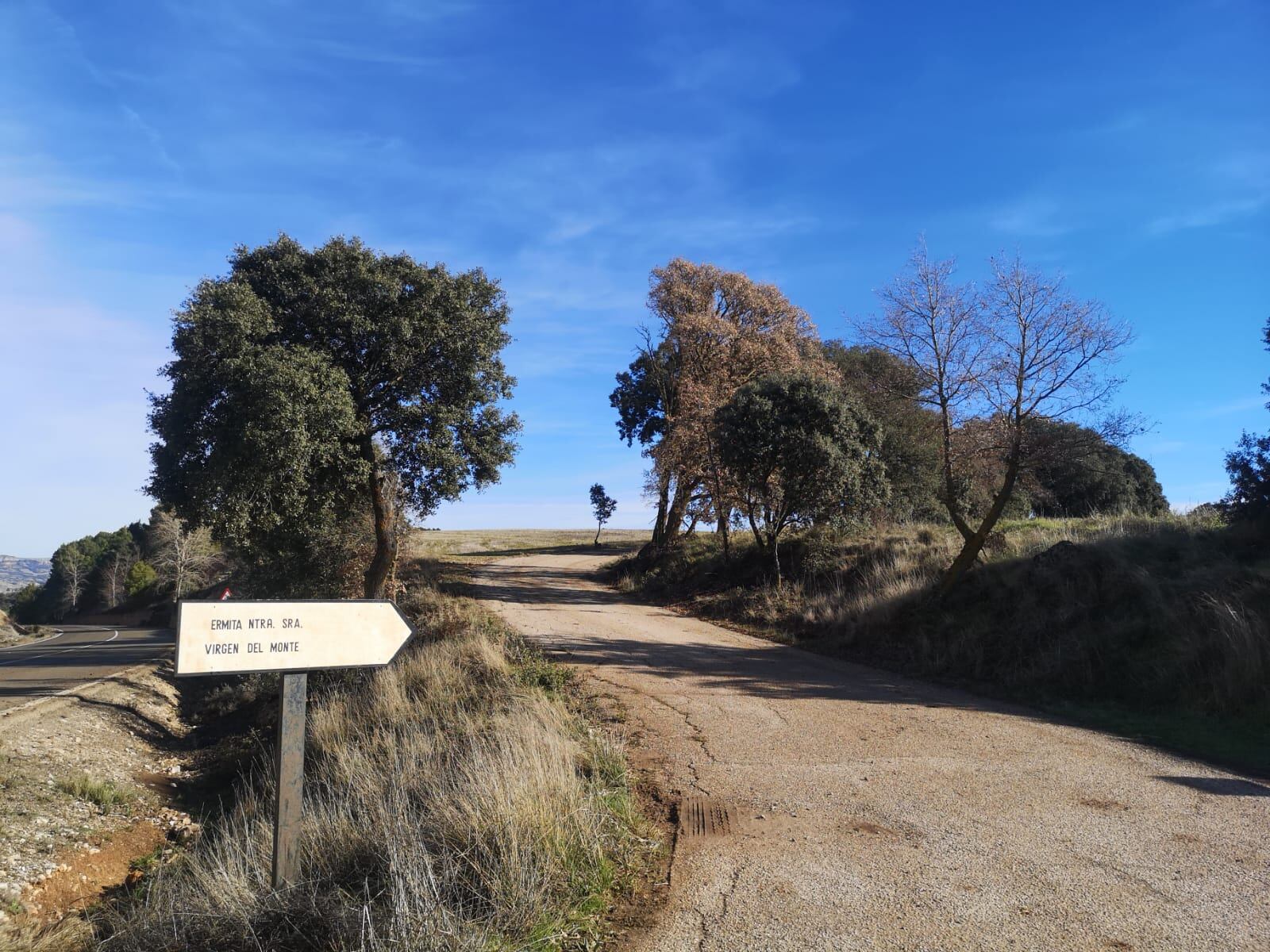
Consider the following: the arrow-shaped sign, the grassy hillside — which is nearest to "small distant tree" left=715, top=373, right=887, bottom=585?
the grassy hillside

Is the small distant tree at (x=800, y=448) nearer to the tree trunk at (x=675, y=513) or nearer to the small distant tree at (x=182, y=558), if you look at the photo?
the tree trunk at (x=675, y=513)

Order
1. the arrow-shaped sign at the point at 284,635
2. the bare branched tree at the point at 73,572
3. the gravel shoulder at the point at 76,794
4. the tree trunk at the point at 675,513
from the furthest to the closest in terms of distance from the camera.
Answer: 1. the bare branched tree at the point at 73,572
2. the tree trunk at the point at 675,513
3. the gravel shoulder at the point at 76,794
4. the arrow-shaped sign at the point at 284,635

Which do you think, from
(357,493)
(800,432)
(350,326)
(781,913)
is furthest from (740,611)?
(781,913)

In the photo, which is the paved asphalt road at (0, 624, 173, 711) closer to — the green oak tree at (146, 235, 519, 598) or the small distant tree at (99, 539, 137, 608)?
the green oak tree at (146, 235, 519, 598)

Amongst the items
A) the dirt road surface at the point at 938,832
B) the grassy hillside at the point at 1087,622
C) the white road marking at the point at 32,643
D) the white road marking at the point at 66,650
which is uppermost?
the grassy hillside at the point at 1087,622

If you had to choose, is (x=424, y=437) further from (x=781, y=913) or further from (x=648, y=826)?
(x=781, y=913)

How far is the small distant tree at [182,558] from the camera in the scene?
4894 cm

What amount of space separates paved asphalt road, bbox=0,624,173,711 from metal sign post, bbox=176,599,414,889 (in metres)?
14.8

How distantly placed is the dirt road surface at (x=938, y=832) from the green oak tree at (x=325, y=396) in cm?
787

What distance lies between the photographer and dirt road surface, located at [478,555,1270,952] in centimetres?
403

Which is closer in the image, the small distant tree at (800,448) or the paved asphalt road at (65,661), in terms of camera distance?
the paved asphalt road at (65,661)

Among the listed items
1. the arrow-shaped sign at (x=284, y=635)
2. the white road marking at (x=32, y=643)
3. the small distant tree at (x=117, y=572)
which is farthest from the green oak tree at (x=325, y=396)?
the small distant tree at (x=117, y=572)

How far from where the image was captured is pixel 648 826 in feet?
18.3

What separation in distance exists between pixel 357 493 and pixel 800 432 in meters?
10.5
